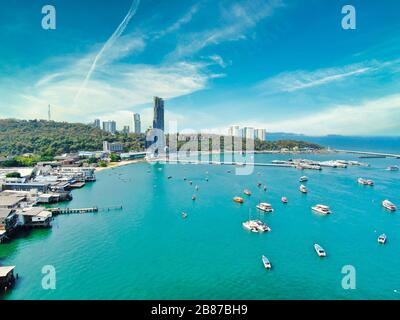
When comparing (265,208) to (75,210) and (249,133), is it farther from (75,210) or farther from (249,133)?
(249,133)

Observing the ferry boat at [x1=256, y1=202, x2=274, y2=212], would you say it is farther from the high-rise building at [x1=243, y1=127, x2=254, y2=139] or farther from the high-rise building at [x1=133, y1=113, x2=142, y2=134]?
the high-rise building at [x1=133, y1=113, x2=142, y2=134]

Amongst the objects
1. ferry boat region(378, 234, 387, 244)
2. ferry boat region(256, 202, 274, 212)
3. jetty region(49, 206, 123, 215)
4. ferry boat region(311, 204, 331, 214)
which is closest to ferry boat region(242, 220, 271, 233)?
ferry boat region(256, 202, 274, 212)

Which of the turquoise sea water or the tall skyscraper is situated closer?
the turquoise sea water

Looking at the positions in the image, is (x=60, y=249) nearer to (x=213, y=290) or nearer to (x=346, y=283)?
(x=213, y=290)

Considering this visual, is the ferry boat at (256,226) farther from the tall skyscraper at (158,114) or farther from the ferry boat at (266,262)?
the tall skyscraper at (158,114)

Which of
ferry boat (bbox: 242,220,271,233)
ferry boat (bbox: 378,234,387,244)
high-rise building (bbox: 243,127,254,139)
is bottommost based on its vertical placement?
ferry boat (bbox: 378,234,387,244)

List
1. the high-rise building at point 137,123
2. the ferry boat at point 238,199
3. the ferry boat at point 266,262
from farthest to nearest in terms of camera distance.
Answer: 1. the high-rise building at point 137,123
2. the ferry boat at point 238,199
3. the ferry boat at point 266,262

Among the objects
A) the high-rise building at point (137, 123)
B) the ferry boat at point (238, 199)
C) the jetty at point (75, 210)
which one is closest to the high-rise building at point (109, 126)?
the high-rise building at point (137, 123)
